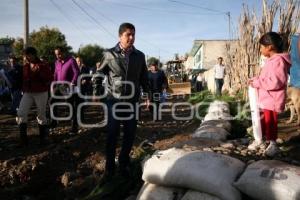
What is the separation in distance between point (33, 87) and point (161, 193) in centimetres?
366

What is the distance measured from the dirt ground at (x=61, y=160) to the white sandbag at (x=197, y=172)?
0.70m

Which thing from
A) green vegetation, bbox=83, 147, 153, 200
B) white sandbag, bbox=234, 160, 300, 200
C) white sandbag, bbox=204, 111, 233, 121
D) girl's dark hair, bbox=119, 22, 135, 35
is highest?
girl's dark hair, bbox=119, 22, 135, 35

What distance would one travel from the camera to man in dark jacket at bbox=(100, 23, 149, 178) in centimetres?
420

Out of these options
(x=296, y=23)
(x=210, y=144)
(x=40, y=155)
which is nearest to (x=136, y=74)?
(x=210, y=144)

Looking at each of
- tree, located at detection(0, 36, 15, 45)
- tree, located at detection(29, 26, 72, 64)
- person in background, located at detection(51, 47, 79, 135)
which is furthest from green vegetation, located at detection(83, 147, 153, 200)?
tree, located at detection(0, 36, 15, 45)

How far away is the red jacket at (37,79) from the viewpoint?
6.45 m

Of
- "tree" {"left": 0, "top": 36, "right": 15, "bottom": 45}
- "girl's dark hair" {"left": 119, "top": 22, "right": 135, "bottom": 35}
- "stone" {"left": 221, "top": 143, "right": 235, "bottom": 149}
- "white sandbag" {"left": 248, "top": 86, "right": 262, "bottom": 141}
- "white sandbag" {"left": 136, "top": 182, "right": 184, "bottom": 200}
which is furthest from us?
"tree" {"left": 0, "top": 36, "right": 15, "bottom": 45}

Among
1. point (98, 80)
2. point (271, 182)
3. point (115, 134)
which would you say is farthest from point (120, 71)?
point (271, 182)

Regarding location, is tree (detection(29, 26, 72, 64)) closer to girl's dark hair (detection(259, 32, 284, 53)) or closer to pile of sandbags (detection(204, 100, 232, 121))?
pile of sandbags (detection(204, 100, 232, 121))

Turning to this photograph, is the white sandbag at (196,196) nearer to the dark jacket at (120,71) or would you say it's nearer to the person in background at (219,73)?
the dark jacket at (120,71)

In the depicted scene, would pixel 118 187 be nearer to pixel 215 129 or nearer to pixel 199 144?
pixel 199 144

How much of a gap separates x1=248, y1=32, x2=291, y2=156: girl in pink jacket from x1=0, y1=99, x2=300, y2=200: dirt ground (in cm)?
30

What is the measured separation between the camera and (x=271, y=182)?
123 inches

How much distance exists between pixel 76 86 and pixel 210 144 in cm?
362
